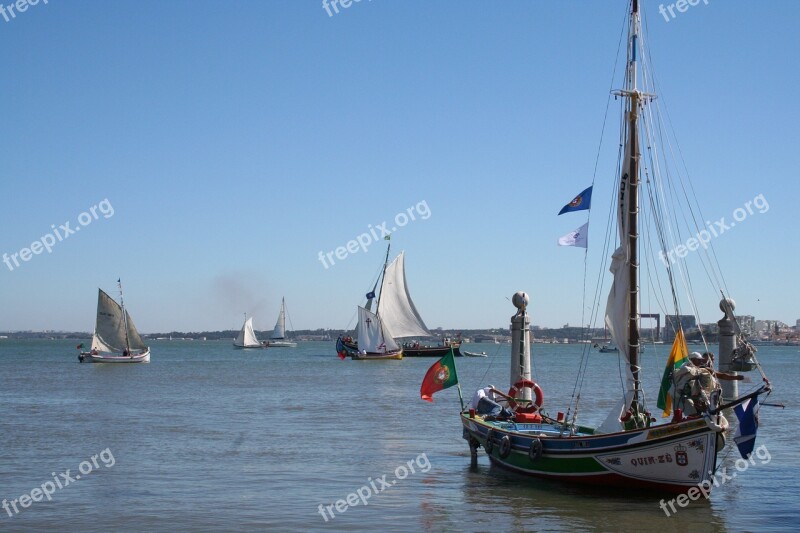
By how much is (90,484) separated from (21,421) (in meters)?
16.4

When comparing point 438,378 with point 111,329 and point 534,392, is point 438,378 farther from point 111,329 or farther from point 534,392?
point 111,329

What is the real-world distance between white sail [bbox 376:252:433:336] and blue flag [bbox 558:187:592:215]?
260 feet

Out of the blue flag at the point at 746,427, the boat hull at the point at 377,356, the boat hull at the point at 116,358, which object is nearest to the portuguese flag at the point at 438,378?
the blue flag at the point at 746,427

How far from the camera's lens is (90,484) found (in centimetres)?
2300

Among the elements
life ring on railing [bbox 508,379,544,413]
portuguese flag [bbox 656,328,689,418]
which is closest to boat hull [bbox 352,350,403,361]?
life ring on railing [bbox 508,379,544,413]

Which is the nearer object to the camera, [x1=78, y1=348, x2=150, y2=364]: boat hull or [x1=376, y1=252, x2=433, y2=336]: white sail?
[x1=78, y1=348, x2=150, y2=364]: boat hull

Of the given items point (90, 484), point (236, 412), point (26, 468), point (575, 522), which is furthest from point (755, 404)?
point (236, 412)

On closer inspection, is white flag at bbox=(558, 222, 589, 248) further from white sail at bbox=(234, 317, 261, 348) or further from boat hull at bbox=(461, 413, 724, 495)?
white sail at bbox=(234, 317, 261, 348)

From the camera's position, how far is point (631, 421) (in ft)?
70.5

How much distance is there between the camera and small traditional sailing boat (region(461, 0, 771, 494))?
19.2 m

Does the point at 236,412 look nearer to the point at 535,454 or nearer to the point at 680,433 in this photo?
the point at 535,454

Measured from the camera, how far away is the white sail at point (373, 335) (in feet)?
345

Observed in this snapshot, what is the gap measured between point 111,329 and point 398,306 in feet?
98.7

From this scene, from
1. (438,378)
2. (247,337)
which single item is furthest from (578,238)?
(247,337)
